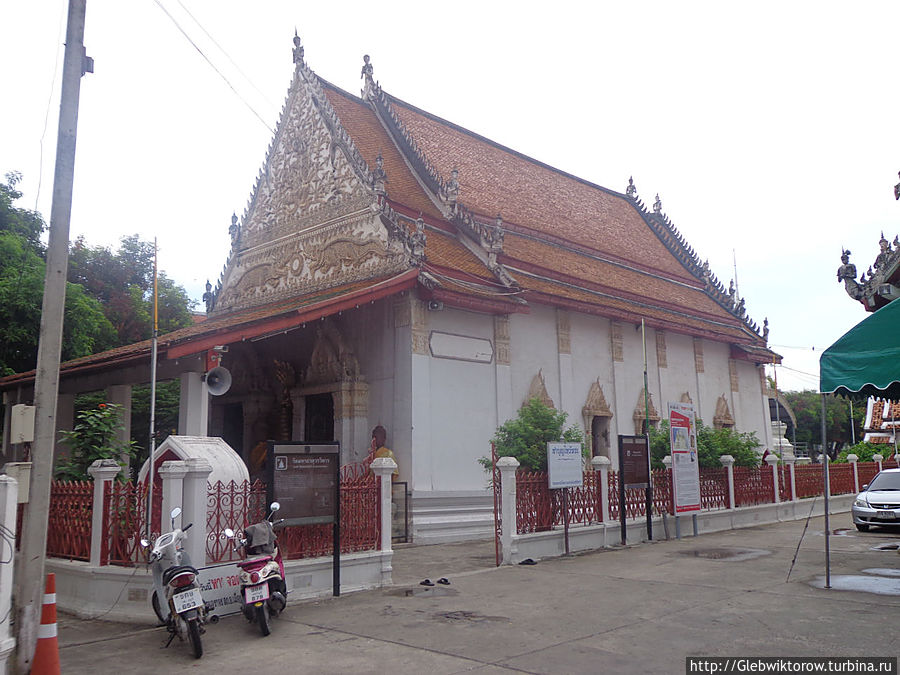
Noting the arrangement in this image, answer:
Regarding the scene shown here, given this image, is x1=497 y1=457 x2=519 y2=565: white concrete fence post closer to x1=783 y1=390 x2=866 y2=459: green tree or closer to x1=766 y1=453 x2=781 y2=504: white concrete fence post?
x1=766 y1=453 x2=781 y2=504: white concrete fence post

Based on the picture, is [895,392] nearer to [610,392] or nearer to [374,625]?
[374,625]

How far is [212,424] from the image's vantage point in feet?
56.0

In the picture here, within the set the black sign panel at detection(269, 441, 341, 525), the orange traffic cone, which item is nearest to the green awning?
the black sign panel at detection(269, 441, 341, 525)

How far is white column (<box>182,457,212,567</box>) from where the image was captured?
7520 mm

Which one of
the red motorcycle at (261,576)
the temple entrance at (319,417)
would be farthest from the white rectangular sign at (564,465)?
the temple entrance at (319,417)

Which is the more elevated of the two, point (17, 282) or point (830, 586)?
point (17, 282)

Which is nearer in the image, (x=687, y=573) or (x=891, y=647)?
(x=891, y=647)

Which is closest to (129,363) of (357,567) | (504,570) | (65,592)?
(65,592)

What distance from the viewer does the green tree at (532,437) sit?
1173 cm

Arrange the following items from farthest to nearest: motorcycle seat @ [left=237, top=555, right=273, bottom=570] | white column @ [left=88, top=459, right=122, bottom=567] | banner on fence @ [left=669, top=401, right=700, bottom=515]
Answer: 1. banner on fence @ [left=669, top=401, right=700, bottom=515]
2. white column @ [left=88, top=459, right=122, bottom=567]
3. motorcycle seat @ [left=237, top=555, right=273, bottom=570]

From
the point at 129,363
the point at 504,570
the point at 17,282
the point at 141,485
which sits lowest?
the point at 504,570

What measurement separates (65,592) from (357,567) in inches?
124

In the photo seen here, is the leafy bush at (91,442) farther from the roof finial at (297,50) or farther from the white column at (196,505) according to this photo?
the roof finial at (297,50)

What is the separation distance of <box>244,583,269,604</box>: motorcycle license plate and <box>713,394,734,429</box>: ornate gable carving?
18.4 meters
